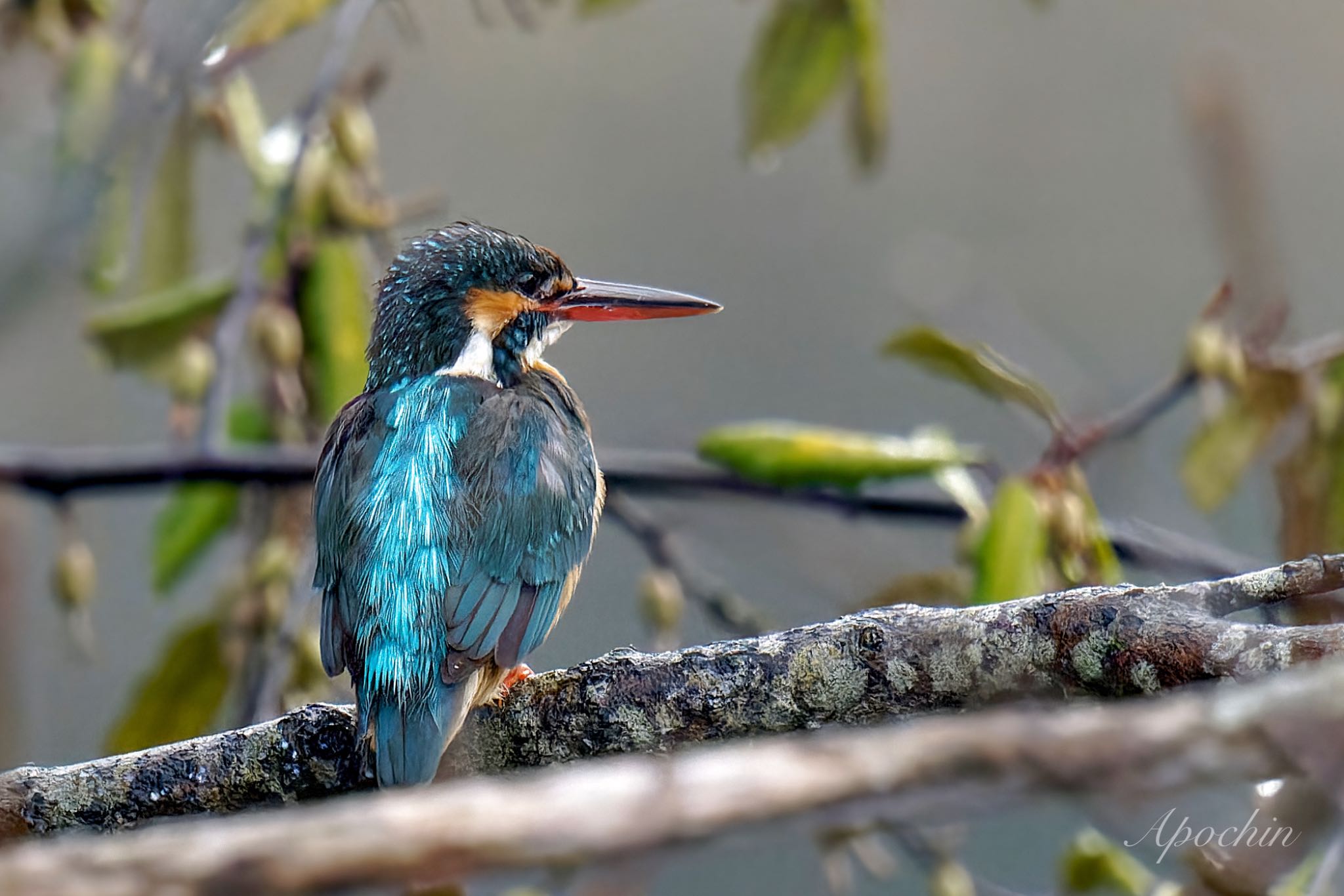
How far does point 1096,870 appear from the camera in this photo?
5.50 feet

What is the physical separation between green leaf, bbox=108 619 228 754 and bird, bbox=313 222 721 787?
0.47 m

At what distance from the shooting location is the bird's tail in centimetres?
152

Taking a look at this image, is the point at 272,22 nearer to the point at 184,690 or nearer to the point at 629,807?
the point at 184,690

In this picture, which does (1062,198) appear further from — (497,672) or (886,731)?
(886,731)

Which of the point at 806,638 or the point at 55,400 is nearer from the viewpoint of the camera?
the point at 806,638

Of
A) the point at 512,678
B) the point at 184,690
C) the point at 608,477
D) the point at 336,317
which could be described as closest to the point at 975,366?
the point at 608,477

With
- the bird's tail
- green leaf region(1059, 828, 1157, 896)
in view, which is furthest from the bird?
green leaf region(1059, 828, 1157, 896)

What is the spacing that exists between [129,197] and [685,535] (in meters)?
1.16

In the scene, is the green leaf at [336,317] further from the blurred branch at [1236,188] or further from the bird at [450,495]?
the blurred branch at [1236,188]

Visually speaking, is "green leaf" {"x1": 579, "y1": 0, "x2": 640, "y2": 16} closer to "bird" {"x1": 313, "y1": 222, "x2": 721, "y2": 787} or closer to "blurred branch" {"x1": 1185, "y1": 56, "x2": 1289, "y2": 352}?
"bird" {"x1": 313, "y1": 222, "x2": 721, "y2": 787}

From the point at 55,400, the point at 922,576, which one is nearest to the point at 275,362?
the point at 922,576

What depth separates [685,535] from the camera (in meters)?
2.75

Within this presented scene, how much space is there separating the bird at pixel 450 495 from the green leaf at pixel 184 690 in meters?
0.47

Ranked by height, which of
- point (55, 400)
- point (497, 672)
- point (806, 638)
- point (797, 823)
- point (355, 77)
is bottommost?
point (55, 400)
